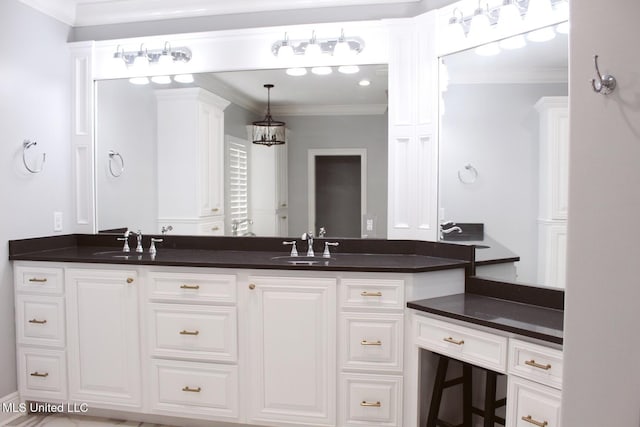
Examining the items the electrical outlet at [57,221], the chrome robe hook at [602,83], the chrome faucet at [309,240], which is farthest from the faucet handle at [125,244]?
the chrome robe hook at [602,83]

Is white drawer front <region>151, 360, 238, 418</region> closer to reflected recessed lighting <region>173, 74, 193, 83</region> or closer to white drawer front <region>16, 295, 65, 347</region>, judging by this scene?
white drawer front <region>16, 295, 65, 347</region>

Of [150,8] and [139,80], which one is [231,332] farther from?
[150,8]

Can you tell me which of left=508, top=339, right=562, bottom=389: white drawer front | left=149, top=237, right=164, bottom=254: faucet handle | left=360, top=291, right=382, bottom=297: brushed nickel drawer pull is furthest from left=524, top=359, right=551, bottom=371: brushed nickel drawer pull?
left=149, top=237, right=164, bottom=254: faucet handle

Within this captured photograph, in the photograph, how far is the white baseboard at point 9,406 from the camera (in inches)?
109

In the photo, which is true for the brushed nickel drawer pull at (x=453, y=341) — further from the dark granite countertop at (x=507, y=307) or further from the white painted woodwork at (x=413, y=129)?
the white painted woodwork at (x=413, y=129)

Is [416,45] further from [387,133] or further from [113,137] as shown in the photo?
[113,137]

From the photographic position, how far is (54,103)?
3162 mm

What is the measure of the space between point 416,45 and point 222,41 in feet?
3.86

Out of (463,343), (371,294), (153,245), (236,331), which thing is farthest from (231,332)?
(463,343)

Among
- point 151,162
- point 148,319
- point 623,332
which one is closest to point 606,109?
point 623,332

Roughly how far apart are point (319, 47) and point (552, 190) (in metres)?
1.52

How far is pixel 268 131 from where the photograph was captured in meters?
3.04

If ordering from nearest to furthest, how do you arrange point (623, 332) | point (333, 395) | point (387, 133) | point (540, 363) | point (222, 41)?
point (623, 332)
point (540, 363)
point (333, 395)
point (387, 133)
point (222, 41)

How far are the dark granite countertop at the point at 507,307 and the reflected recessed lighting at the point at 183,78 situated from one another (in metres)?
1.96
